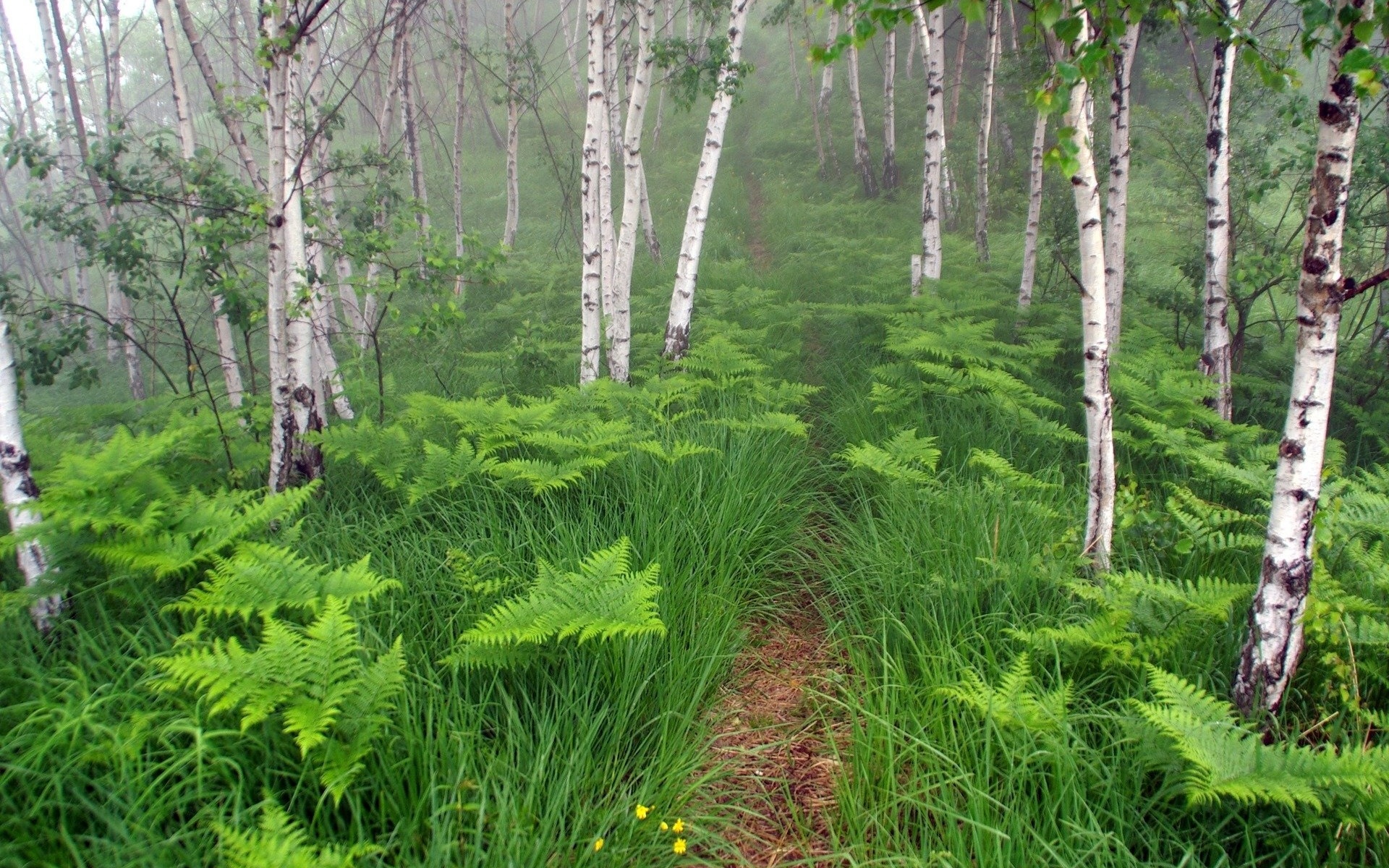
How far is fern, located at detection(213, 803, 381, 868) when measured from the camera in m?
1.99

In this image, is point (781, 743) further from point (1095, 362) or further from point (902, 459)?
point (1095, 362)

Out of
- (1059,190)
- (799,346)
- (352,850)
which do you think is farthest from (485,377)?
(1059,190)

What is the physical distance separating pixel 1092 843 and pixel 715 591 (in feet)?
6.77

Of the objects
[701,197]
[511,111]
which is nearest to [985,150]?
[701,197]

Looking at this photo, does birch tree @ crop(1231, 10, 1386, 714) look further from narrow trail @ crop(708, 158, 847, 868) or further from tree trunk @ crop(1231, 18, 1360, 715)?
narrow trail @ crop(708, 158, 847, 868)

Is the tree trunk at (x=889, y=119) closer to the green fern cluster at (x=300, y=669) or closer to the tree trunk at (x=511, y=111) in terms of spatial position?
the tree trunk at (x=511, y=111)

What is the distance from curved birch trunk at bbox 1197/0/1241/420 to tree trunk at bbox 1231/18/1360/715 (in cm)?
315

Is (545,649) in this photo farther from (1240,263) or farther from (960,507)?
(1240,263)

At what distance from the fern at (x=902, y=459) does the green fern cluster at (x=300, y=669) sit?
298 cm

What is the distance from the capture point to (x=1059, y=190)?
466 inches

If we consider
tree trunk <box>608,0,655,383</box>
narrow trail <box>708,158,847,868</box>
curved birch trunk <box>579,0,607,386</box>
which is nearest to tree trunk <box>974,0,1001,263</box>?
tree trunk <box>608,0,655,383</box>

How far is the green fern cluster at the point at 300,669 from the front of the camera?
2.41 m

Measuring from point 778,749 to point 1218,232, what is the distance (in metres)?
5.36

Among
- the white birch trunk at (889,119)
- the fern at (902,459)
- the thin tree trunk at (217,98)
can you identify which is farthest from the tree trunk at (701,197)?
the white birch trunk at (889,119)
